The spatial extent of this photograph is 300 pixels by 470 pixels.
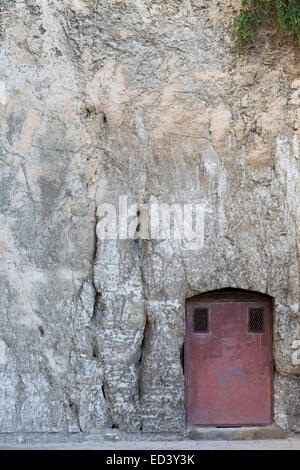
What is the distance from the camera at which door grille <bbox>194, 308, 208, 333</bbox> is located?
8141 millimetres

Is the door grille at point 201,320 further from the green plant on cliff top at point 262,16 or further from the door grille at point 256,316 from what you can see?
the green plant on cliff top at point 262,16

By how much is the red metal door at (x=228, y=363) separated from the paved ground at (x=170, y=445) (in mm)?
421

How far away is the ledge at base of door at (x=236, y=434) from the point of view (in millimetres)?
7770

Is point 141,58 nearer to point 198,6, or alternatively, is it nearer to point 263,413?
point 198,6

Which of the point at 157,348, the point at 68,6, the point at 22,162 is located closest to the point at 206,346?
the point at 157,348

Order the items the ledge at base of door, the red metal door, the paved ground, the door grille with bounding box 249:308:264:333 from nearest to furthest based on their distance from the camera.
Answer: the paved ground
the ledge at base of door
the red metal door
the door grille with bounding box 249:308:264:333

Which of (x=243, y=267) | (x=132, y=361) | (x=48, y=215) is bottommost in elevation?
(x=132, y=361)

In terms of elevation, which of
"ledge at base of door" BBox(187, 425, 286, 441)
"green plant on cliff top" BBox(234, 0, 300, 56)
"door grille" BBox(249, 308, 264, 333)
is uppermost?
"green plant on cliff top" BBox(234, 0, 300, 56)

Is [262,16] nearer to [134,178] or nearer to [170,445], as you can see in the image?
[134,178]

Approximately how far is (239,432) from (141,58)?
485cm

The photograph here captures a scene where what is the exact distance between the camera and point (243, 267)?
791 centimetres

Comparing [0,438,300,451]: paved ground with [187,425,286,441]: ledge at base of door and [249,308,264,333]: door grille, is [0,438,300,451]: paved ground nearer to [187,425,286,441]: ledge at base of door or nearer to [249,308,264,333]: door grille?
[187,425,286,441]: ledge at base of door

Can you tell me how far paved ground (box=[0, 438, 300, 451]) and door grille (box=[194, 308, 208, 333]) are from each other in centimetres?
139

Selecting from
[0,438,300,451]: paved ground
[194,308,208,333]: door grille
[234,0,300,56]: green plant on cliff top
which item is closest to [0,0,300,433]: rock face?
[234,0,300,56]: green plant on cliff top
